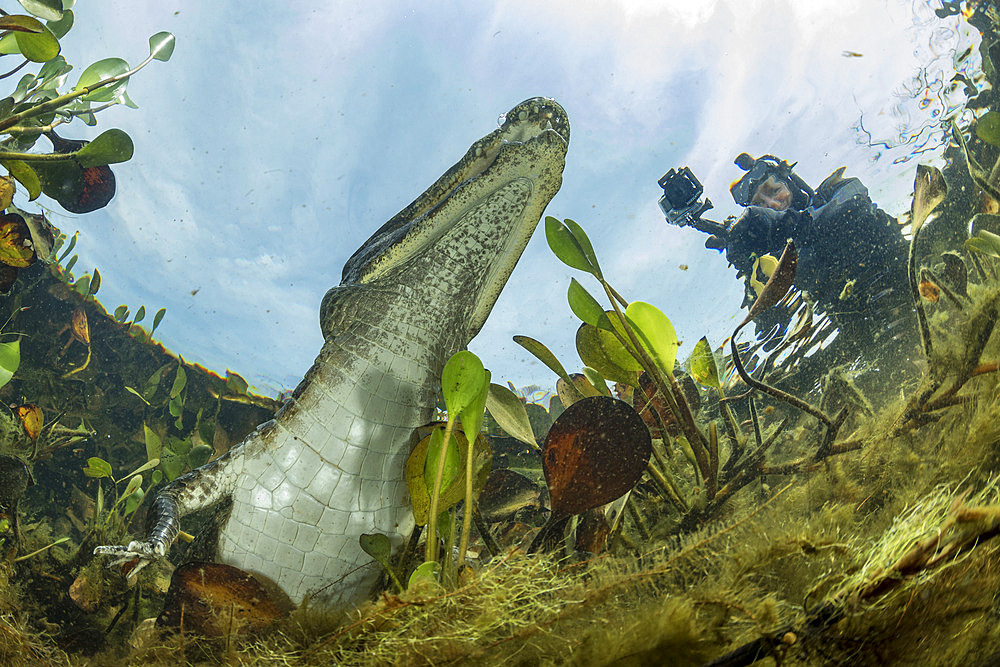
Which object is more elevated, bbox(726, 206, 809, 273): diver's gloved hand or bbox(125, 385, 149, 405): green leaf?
bbox(125, 385, 149, 405): green leaf

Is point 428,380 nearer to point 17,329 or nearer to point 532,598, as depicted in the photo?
point 532,598

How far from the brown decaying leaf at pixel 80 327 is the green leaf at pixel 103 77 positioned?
196 centimetres

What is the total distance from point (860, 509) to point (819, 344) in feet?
5.33

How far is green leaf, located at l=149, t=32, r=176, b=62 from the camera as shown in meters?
2.77

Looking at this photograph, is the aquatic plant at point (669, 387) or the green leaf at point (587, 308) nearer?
the aquatic plant at point (669, 387)

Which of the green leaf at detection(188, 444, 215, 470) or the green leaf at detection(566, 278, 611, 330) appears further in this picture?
the green leaf at detection(188, 444, 215, 470)

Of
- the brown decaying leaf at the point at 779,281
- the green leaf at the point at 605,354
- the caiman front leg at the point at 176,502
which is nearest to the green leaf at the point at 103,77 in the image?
the caiman front leg at the point at 176,502

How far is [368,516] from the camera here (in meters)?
1.73

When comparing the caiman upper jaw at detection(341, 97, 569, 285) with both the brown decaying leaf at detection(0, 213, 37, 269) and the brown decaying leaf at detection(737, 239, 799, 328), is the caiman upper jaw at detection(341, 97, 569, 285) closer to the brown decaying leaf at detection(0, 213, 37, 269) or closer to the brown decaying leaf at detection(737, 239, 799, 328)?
the brown decaying leaf at detection(737, 239, 799, 328)

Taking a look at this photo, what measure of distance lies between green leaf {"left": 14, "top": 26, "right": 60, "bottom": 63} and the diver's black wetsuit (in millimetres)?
4040

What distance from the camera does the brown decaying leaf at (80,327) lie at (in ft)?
11.3

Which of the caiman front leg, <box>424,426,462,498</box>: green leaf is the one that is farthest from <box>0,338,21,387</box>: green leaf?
<box>424,426,462,498</box>: green leaf

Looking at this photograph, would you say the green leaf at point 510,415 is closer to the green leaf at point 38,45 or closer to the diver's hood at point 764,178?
the green leaf at point 38,45

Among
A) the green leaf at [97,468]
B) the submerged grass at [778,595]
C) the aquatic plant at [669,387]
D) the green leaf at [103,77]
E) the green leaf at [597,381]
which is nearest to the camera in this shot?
the submerged grass at [778,595]
